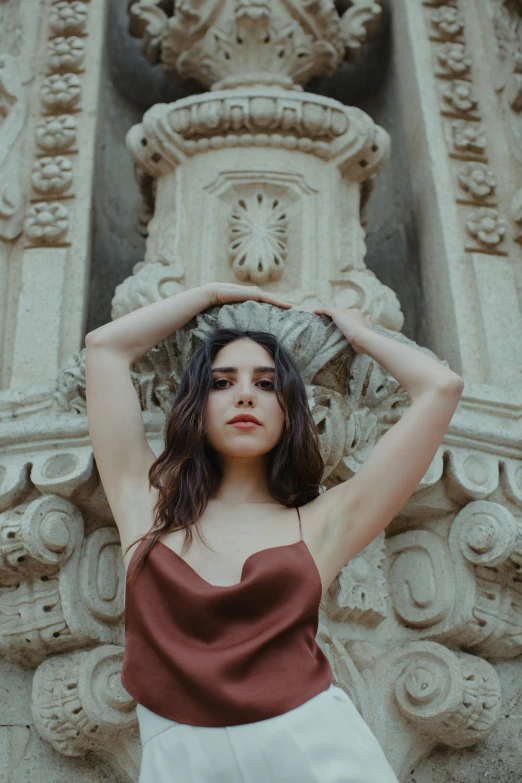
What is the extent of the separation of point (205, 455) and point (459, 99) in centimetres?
202

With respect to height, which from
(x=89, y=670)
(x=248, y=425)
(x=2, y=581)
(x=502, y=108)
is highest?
(x=502, y=108)

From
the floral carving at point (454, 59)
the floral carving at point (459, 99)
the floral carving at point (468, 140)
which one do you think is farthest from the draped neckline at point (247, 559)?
the floral carving at point (454, 59)

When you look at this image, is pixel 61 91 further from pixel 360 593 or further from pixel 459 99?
pixel 360 593

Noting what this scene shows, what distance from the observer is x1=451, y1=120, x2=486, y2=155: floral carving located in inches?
134

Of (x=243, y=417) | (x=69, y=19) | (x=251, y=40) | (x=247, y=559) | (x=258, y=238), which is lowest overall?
(x=247, y=559)

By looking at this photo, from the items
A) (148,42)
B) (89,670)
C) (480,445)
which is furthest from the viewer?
(148,42)

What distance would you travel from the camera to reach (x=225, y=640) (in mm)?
1722

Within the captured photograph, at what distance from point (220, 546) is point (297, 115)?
1664mm

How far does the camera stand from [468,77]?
358 centimetres

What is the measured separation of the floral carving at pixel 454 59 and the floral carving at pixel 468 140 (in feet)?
0.84

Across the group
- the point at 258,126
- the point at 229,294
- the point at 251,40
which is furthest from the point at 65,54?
the point at 229,294

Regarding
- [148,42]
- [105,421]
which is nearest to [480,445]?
[105,421]

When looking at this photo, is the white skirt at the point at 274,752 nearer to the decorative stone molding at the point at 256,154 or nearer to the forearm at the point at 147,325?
the forearm at the point at 147,325

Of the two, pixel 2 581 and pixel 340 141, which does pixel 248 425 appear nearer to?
pixel 2 581
